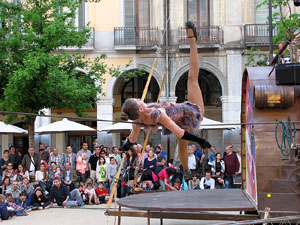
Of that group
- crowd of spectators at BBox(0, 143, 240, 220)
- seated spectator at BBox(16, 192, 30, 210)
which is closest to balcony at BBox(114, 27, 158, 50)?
crowd of spectators at BBox(0, 143, 240, 220)

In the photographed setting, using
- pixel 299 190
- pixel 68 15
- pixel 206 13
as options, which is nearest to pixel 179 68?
pixel 206 13

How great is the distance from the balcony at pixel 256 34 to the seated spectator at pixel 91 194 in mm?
10256

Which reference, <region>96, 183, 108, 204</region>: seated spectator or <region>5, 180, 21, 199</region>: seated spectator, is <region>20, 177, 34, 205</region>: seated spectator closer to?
<region>5, 180, 21, 199</region>: seated spectator

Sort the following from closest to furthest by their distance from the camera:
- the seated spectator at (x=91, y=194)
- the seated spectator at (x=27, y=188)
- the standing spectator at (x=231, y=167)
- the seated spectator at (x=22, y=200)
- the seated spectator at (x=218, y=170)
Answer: the seated spectator at (x=22, y=200) < the seated spectator at (x=27, y=188) < the standing spectator at (x=231, y=167) < the seated spectator at (x=218, y=170) < the seated spectator at (x=91, y=194)

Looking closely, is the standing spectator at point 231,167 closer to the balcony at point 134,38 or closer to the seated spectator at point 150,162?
the seated spectator at point 150,162

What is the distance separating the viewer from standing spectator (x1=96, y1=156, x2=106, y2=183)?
1452cm

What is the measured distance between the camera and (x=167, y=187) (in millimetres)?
13078

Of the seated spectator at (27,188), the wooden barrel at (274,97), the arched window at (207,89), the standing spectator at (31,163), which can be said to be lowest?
the seated spectator at (27,188)

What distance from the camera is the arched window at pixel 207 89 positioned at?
24.4 meters

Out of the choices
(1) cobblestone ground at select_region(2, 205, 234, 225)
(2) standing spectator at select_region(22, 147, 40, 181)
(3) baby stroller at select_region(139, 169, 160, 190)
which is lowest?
(1) cobblestone ground at select_region(2, 205, 234, 225)

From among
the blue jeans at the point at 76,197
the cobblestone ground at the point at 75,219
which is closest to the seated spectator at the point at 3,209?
A: the cobblestone ground at the point at 75,219

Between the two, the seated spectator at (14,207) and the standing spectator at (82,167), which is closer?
the seated spectator at (14,207)

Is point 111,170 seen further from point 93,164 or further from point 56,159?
point 56,159

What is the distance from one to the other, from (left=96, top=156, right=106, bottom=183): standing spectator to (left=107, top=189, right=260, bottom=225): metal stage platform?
5.55 metres
